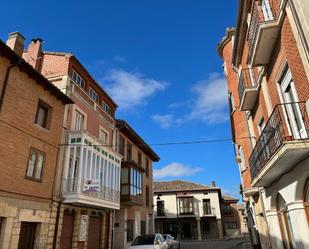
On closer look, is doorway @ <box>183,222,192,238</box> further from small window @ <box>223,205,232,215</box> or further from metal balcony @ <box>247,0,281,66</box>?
metal balcony @ <box>247,0,281,66</box>

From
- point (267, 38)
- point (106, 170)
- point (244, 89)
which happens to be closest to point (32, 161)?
point (106, 170)

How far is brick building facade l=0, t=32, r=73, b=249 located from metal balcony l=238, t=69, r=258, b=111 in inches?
357

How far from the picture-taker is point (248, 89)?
32.7 ft

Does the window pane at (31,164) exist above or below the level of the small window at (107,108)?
below

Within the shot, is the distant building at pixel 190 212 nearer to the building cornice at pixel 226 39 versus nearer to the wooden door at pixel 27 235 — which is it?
the building cornice at pixel 226 39

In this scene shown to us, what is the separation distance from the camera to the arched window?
813cm

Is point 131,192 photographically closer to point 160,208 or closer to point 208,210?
point 160,208

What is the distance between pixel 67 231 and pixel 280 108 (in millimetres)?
11826

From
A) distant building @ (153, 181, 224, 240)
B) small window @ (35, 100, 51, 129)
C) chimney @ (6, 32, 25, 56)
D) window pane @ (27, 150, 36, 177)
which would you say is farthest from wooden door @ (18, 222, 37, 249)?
distant building @ (153, 181, 224, 240)

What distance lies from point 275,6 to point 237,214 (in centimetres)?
4830

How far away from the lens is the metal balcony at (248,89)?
998 cm

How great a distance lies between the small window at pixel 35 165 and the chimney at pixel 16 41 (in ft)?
18.6

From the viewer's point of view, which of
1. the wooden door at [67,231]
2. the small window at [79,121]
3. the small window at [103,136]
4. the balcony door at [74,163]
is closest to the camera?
the wooden door at [67,231]

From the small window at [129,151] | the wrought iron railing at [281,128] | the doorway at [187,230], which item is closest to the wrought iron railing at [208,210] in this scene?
the doorway at [187,230]
